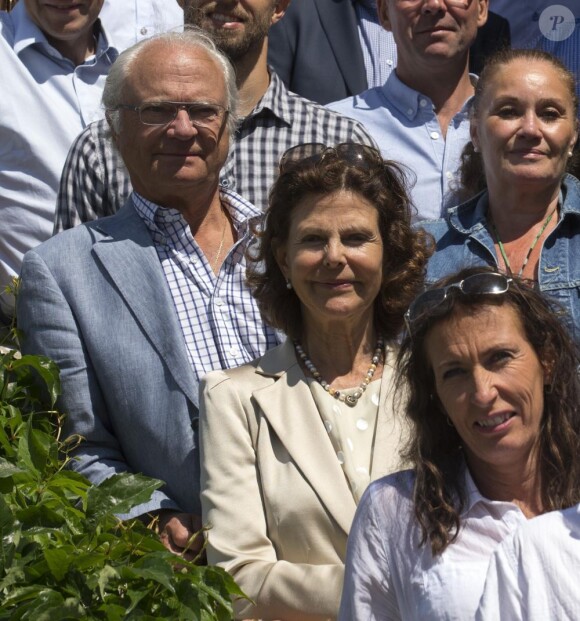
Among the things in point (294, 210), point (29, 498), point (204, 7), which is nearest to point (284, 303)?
point (294, 210)

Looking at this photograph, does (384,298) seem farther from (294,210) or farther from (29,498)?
(29,498)

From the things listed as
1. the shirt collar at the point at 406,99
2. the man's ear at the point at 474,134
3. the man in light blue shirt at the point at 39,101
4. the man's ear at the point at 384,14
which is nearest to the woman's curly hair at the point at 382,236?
the man's ear at the point at 474,134

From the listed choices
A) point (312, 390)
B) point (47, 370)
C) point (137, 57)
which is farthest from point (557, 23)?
point (47, 370)

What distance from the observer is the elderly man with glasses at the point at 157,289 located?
163 inches

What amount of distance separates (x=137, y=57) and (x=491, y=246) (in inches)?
51.7

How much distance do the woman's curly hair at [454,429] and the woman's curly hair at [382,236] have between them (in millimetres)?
793

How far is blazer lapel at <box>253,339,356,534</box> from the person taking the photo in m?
3.79

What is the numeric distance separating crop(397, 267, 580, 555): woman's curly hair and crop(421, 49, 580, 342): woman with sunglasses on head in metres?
1.21

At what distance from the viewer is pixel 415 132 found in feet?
17.6

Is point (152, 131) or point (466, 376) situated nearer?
point (466, 376)

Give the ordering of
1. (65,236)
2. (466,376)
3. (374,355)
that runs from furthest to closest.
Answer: (65,236)
(374,355)
(466,376)

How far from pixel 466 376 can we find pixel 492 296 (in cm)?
20

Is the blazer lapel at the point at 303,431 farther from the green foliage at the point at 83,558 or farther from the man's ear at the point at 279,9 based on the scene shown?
the man's ear at the point at 279,9

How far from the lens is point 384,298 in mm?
4121
